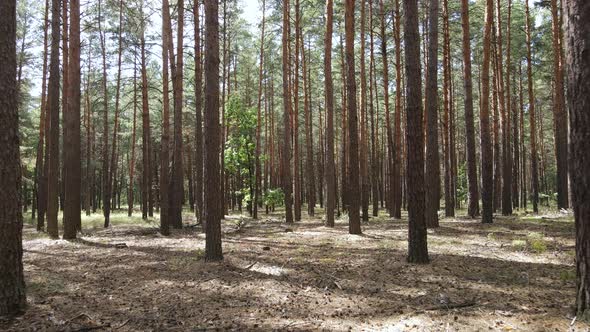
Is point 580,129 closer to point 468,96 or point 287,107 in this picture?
point 468,96

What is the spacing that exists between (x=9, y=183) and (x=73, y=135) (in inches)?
323

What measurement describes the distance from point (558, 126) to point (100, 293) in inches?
837

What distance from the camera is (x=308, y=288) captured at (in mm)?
6250

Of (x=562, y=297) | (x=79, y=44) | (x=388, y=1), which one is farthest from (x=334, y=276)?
(x=388, y=1)

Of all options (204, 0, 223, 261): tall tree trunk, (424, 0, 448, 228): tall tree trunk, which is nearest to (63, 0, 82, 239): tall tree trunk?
(204, 0, 223, 261): tall tree trunk

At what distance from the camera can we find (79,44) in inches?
483

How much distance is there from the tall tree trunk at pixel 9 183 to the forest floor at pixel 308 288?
0.36m

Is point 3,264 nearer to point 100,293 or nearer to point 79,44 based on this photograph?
point 100,293

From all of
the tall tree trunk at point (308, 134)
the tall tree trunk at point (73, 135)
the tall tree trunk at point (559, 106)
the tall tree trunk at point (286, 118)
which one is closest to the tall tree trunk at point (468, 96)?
the tall tree trunk at point (559, 106)

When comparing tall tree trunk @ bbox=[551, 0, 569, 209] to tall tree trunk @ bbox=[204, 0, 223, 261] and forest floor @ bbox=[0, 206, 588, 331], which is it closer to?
forest floor @ bbox=[0, 206, 588, 331]

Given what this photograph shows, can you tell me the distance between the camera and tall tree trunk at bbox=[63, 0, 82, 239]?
39.4 feet

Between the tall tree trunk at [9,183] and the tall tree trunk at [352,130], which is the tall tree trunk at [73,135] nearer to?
the tall tree trunk at [9,183]

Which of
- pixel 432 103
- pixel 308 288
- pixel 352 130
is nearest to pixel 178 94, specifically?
pixel 352 130

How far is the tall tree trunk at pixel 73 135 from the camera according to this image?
12023 mm
